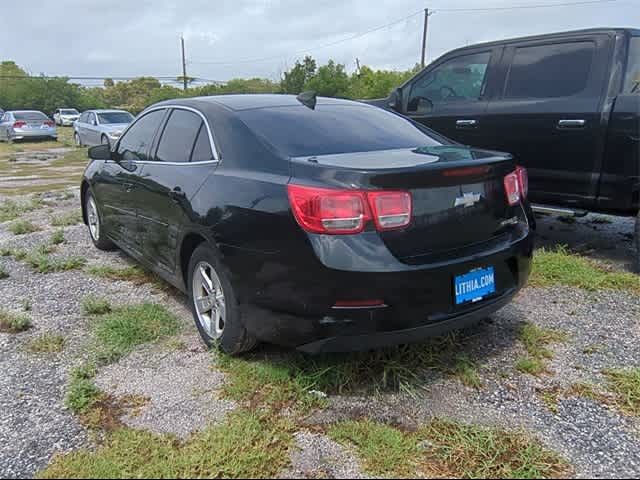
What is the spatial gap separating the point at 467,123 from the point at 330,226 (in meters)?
3.52

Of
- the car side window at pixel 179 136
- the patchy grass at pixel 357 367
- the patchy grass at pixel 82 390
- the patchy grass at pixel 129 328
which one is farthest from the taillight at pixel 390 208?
the patchy grass at pixel 129 328

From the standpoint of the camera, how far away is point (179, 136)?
366 cm

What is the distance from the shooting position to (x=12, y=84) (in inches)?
1817

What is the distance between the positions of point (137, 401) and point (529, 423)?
1926mm

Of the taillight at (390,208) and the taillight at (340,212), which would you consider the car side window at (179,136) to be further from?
the taillight at (390,208)

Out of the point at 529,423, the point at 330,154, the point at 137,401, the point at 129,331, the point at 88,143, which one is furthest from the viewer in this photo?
the point at 88,143

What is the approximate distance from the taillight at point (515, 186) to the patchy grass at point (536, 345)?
2.94ft

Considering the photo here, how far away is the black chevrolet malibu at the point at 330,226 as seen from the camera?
2.40 metres

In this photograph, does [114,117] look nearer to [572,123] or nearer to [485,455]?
[572,123]

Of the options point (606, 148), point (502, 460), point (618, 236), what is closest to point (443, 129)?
point (606, 148)

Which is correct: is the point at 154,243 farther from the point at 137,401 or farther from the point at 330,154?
the point at 330,154

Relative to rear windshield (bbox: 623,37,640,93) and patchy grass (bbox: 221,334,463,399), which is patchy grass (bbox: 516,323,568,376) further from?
rear windshield (bbox: 623,37,640,93)

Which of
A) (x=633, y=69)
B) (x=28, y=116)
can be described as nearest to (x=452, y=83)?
(x=633, y=69)

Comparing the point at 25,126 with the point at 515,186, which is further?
the point at 25,126
